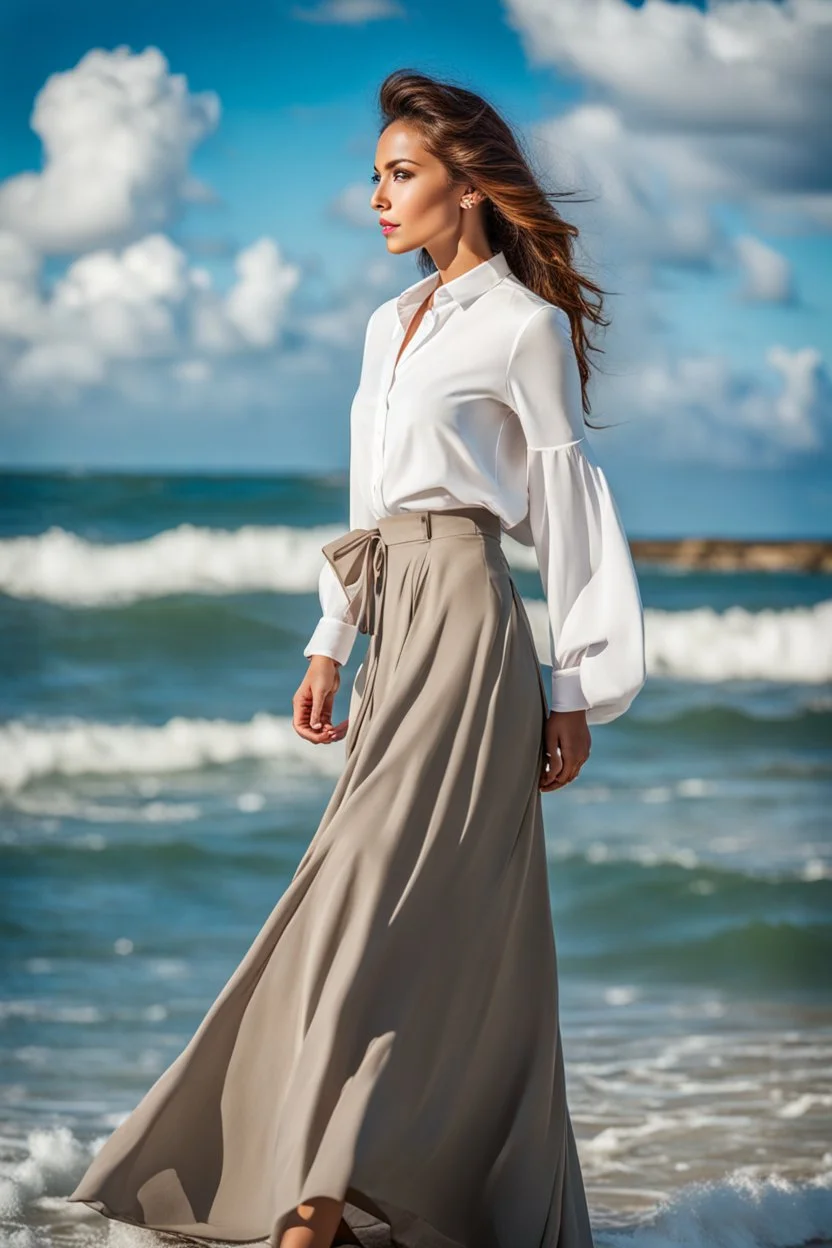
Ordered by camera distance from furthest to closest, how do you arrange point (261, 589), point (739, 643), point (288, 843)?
point (261, 589) < point (739, 643) < point (288, 843)

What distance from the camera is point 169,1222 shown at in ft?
6.68

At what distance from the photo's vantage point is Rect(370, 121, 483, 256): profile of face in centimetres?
220

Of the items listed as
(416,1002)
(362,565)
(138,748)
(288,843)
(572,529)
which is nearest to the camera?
(416,1002)

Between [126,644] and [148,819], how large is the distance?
194 cm

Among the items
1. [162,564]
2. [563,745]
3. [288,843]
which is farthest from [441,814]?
[162,564]

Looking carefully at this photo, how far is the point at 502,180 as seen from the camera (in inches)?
86.9

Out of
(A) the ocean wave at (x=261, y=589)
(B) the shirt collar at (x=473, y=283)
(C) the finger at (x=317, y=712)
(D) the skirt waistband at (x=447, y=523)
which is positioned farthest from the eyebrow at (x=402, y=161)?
(A) the ocean wave at (x=261, y=589)

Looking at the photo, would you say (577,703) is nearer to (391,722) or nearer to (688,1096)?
(391,722)

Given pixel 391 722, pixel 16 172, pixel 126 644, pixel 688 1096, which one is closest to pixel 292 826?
pixel 126 644

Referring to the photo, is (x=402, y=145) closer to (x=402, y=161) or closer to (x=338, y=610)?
(x=402, y=161)

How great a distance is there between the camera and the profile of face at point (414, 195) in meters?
2.20

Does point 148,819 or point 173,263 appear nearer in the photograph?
point 148,819

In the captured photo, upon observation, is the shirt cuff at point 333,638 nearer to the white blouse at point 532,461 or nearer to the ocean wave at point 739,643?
the white blouse at point 532,461

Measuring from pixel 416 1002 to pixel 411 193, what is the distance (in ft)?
3.57
